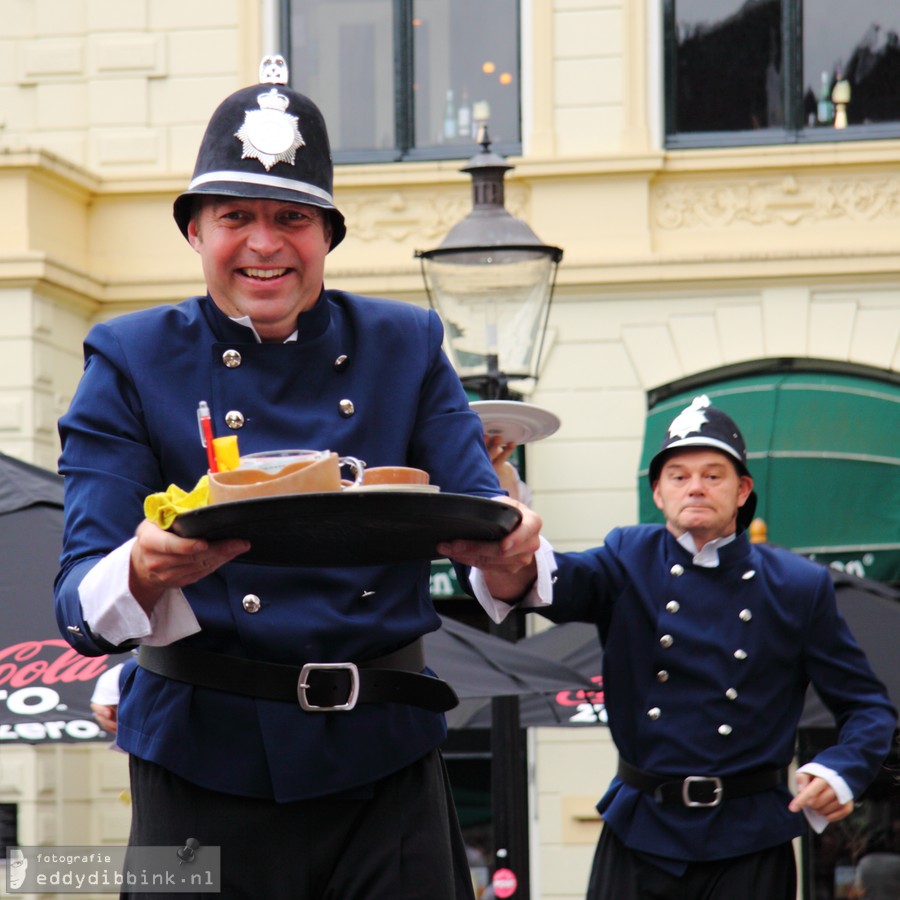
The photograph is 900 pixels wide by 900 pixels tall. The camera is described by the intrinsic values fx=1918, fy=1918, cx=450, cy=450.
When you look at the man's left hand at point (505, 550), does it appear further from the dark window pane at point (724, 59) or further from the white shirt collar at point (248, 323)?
the dark window pane at point (724, 59)

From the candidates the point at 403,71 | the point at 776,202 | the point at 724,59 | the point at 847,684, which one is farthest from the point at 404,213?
the point at 847,684

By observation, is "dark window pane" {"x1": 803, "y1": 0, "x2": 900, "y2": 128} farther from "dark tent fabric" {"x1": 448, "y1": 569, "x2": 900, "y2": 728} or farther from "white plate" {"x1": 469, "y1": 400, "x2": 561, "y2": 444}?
"white plate" {"x1": 469, "y1": 400, "x2": 561, "y2": 444}

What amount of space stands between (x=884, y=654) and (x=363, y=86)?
7608 millimetres

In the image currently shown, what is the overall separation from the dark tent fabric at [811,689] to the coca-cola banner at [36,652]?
68.8 inches

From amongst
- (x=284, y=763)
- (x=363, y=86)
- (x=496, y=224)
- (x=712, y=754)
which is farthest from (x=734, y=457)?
(x=363, y=86)

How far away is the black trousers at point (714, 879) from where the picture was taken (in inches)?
198

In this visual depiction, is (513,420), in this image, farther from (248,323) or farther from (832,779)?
(248,323)

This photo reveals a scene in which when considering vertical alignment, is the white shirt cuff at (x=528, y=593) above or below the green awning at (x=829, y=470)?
above

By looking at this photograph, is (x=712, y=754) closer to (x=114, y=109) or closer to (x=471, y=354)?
(x=471, y=354)

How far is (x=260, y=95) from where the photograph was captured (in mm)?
3047

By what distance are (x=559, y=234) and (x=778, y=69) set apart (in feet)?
6.09

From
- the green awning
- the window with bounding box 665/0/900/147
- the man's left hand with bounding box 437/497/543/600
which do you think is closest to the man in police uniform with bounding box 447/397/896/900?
the man's left hand with bounding box 437/497/543/600

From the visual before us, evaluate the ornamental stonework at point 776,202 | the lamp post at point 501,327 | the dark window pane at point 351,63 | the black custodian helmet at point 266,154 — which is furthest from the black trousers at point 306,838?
the dark window pane at point 351,63

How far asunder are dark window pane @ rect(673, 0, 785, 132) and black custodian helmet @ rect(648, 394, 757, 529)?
7.69m
